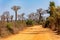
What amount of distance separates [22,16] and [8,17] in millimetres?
15809

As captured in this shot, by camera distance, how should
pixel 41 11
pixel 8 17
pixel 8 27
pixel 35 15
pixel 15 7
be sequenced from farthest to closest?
pixel 35 15
pixel 41 11
pixel 8 17
pixel 15 7
pixel 8 27

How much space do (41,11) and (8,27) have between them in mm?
66165

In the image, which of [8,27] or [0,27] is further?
[8,27]

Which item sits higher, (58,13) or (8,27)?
(58,13)

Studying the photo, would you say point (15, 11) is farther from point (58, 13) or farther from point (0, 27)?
point (0, 27)

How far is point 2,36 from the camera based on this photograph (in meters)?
25.6

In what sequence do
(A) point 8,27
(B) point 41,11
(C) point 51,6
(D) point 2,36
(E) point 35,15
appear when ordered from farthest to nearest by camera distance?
(E) point 35,15, (B) point 41,11, (C) point 51,6, (A) point 8,27, (D) point 2,36

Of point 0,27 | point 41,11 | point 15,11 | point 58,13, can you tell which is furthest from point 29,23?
point 0,27

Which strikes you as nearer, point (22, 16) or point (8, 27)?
point (8, 27)

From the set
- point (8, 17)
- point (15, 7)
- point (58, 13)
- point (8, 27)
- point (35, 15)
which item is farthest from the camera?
point (35, 15)

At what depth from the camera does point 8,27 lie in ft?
104

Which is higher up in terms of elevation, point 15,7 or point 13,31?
point 15,7

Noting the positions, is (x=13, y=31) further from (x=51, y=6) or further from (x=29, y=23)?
(x=29, y=23)

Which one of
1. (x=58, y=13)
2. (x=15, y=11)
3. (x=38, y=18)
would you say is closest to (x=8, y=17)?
(x=15, y=11)
